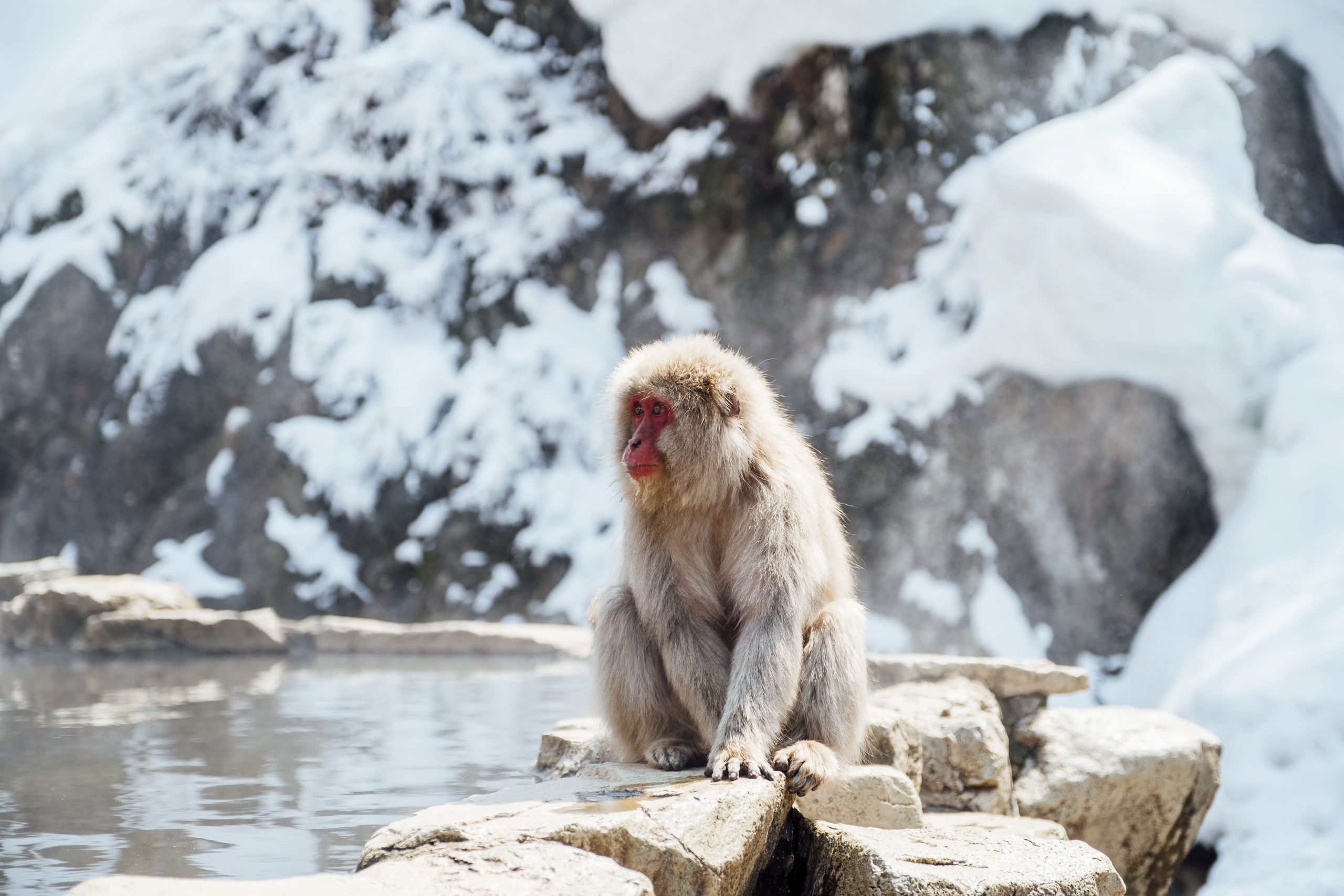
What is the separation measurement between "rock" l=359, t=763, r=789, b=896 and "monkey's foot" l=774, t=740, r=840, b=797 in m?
0.08

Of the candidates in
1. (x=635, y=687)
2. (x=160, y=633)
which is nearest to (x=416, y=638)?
(x=160, y=633)

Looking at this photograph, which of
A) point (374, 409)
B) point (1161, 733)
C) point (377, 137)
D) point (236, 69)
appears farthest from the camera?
point (236, 69)

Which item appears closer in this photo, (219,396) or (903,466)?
(903,466)

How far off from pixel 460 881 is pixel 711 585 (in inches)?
38.0

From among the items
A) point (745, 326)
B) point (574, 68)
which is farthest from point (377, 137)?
point (745, 326)

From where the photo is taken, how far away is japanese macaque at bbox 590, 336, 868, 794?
2438mm

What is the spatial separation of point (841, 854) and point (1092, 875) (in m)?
0.48

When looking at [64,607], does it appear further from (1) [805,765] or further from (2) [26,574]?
(1) [805,765]

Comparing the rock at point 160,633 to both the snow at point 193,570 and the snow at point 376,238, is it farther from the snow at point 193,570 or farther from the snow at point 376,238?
the snow at point 193,570

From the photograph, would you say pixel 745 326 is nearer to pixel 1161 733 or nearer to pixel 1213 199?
pixel 1213 199

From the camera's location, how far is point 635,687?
2.55 meters

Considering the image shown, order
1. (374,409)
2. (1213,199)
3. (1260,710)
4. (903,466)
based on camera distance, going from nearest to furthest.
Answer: (1260,710), (1213,199), (903,466), (374,409)

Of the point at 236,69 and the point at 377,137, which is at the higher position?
the point at 236,69

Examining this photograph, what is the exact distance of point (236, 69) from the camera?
13766 mm
